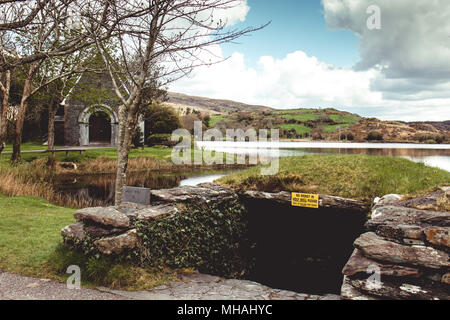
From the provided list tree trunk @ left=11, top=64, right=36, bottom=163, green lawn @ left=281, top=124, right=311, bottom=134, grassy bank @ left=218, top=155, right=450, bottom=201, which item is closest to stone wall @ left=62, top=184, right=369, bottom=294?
grassy bank @ left=218, top=155, right=450, bottom=201

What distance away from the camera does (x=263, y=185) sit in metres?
7.96

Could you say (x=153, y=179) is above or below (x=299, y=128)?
below

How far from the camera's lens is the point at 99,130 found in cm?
3859

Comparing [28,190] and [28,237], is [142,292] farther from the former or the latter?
[28,190]

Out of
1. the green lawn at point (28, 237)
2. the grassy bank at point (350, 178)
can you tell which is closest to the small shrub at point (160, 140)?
the green lawn at point (28, 237)

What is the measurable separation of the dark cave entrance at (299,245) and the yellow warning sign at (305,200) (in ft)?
1.47

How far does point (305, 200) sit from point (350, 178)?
1320 mm

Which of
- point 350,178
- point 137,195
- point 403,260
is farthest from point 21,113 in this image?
point 403,260

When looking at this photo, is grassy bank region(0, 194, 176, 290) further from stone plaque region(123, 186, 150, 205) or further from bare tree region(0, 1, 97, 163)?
bare tree region(0, 1, 97, 163)

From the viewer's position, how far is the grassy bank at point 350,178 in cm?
685

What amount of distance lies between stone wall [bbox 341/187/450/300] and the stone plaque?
391cm
